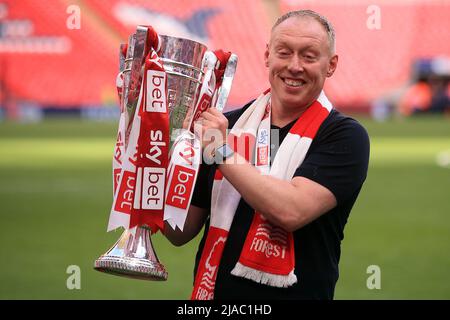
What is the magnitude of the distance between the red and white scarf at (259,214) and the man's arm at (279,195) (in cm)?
7

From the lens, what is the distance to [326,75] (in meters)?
2.75

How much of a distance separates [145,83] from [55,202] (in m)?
8.01

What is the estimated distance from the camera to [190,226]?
2959mm

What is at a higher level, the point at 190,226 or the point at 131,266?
the point at 190,226

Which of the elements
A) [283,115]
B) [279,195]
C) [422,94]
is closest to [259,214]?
[279,195]

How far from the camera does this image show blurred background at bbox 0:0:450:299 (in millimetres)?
6715

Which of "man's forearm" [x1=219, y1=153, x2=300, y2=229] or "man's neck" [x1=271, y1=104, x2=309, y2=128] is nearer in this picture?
"man's forearm" [x1=219, y1=153, x2=300, y2=229]

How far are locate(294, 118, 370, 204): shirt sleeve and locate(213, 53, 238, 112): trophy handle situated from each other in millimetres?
318

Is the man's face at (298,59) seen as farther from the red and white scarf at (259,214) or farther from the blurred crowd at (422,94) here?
the blurred crowd at (422,94)

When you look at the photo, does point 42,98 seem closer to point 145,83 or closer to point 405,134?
point 405,134

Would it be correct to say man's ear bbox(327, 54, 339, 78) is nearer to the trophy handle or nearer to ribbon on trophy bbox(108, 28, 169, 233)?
the trophy handle

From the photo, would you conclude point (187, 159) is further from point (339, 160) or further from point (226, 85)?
point (339, 160)

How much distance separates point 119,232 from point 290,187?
20.0ft

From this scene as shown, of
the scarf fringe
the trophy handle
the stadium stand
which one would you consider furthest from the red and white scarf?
the stadium stand
